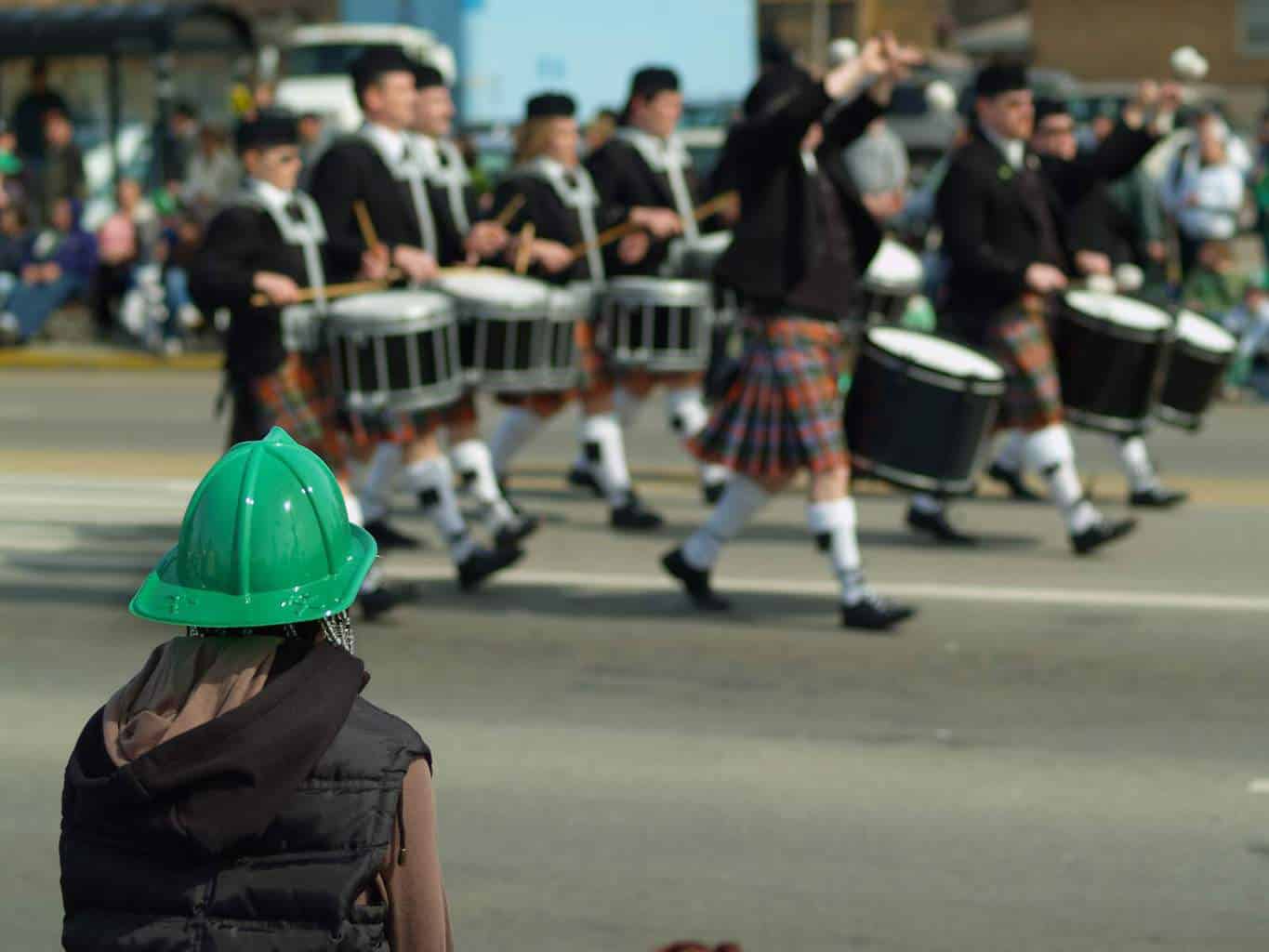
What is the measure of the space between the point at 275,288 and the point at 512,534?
1.58 metres

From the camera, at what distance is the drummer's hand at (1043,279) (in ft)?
31.2

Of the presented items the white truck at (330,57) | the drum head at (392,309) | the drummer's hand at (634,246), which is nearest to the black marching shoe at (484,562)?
the drum head at (392,309)

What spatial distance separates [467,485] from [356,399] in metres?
1.07

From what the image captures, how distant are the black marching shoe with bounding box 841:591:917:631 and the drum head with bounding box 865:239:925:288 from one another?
3.83m

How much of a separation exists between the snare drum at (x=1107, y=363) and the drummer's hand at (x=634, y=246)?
1.81 m

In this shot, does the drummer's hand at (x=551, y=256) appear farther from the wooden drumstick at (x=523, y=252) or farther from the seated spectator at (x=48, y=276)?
the seated spectator at (x=48, y=276)

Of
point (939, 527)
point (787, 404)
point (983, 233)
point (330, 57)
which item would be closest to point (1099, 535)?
point (939, 527)

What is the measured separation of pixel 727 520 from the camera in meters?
8.46

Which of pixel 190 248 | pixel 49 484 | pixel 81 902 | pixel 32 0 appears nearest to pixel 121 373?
pixel 190 248

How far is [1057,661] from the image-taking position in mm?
7789

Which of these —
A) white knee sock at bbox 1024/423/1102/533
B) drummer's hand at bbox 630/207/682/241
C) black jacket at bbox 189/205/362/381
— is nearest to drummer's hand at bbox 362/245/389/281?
black jacket at bbox 189/205/362/381

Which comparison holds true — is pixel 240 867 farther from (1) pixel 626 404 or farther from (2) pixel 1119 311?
(1) pixel 626 404

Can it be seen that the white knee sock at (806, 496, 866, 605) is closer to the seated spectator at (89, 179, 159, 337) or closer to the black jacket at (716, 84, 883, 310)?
the black jacket at (716, 84, 883, 310)

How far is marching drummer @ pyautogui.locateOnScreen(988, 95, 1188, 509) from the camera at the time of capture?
11.0 meters
